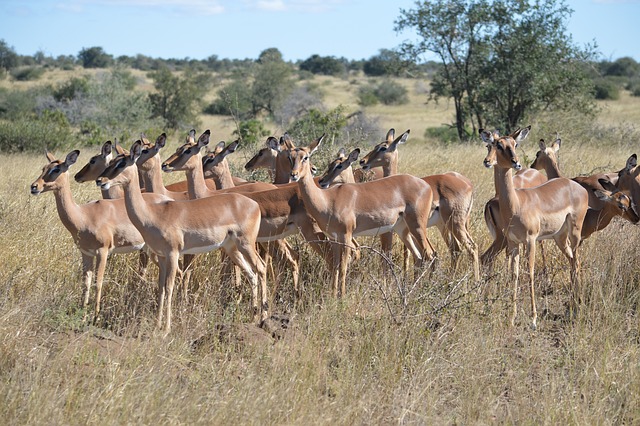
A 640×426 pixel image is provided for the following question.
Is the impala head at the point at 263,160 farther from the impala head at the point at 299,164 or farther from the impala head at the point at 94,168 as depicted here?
the impala head at the point at 94,168

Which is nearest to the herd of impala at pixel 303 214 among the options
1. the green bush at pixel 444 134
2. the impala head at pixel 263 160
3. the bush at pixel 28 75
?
the impala head at pixel 263 160

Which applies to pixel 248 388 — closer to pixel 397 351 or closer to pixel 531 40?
pixel 397 351

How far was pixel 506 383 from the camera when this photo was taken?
18.0ft

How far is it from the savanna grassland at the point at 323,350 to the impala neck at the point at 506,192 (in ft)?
2.04

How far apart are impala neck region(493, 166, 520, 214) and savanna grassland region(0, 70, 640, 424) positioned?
0.62m

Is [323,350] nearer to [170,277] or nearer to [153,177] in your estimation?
[170,277]

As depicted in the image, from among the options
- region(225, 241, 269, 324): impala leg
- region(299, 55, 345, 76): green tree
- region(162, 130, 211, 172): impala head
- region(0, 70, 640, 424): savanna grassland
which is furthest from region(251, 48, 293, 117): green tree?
region(299, 55, 345, 76): green tree

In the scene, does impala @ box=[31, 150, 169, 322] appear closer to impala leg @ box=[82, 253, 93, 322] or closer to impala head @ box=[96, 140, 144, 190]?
impala leg @ box=[82, 253, 93, 322]

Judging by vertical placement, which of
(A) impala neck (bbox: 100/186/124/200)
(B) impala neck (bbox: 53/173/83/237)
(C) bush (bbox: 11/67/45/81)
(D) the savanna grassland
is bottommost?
(C) bush (bbox: 11/67/45/81)

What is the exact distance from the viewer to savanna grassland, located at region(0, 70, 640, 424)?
487cm

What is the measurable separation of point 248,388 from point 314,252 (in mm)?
3570

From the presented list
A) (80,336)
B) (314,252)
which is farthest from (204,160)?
(80,336)

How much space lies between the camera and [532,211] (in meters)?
7.19

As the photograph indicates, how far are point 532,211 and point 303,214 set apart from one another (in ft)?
6.94
